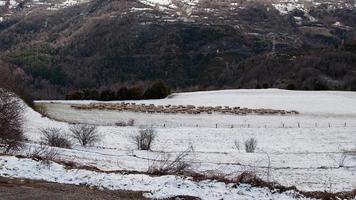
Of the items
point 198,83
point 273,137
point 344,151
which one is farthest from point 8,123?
point 198,83

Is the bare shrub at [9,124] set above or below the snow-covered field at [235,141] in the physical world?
above

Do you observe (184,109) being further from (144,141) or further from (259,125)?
(144,141)

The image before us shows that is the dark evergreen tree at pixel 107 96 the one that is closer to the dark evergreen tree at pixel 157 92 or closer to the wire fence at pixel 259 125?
the dark evergreen tree at pixel 157 92

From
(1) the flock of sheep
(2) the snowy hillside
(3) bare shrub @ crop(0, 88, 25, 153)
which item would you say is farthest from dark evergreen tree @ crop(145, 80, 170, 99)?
(3) bare shrub @ crop(0, 88, 25, 153)

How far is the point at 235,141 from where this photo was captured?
39375 millimetres

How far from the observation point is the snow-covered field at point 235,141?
2041 cm

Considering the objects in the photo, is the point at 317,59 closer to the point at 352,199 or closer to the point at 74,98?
the point at 74,98

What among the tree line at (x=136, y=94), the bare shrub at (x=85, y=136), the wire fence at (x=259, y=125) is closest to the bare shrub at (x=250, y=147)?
the bare shrub at (x=85, y=136)

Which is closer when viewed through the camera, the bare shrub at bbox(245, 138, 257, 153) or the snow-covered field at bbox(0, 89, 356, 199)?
the snow-covered field at bbox(0, 89, 356, 199)

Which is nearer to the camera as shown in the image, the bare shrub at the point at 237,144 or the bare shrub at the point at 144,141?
the bare shrub at the point at 144,141

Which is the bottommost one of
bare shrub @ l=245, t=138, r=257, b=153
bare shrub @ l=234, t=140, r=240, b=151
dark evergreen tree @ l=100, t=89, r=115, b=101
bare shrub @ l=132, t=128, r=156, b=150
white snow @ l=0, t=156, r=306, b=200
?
dark evergreen tree @ l=100, t=89, r=115, b=101

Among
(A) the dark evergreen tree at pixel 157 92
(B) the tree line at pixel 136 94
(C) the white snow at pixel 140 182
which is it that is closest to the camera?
(C) the white snow at pixel 140 182

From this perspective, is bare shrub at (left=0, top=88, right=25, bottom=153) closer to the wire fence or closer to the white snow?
the white snow

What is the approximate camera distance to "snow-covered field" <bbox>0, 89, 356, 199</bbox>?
20.4 m
